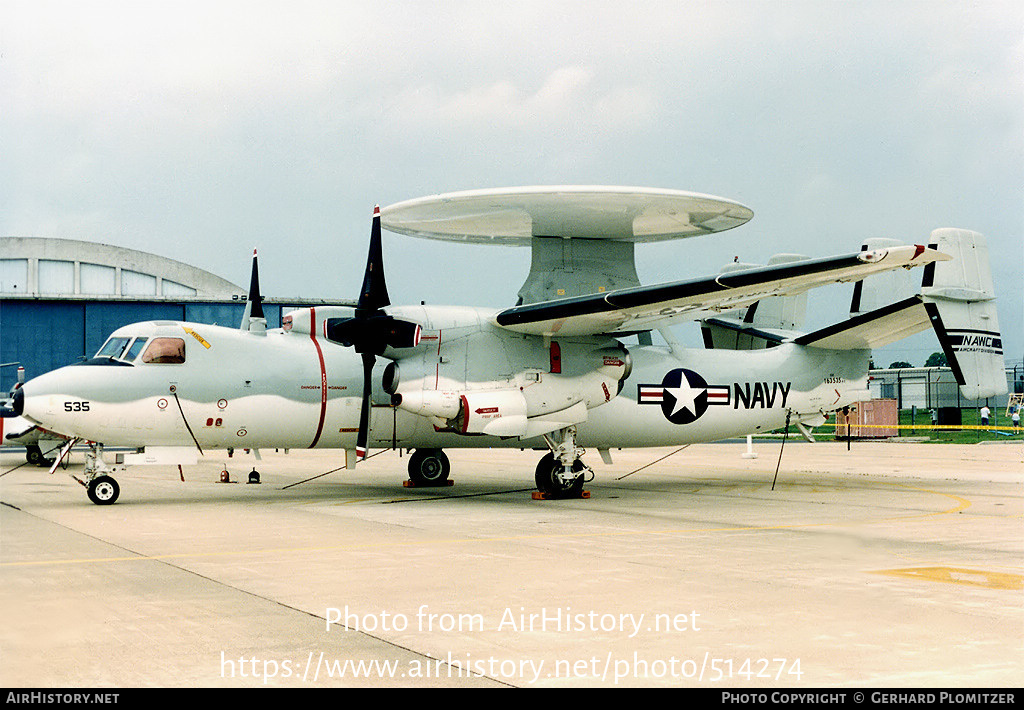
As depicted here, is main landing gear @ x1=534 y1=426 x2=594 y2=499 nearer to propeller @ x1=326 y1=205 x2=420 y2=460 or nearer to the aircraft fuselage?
the aircraft fuselage

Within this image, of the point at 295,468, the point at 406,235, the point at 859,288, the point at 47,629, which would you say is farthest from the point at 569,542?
the point at 295,468

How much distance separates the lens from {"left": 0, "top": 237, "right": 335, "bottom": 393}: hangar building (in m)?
44.8

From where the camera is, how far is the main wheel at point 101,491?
17.0 m

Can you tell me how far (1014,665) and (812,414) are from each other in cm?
1634

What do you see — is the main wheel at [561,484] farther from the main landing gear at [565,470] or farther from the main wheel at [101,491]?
the main wheel at [101,491]

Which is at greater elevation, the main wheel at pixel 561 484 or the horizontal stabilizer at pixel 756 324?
the horizontal stabilizer at pixel 756 324

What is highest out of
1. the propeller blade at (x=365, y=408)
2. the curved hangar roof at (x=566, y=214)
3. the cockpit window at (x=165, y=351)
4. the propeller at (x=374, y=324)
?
the curved hangar roof at (x=566, y=214)

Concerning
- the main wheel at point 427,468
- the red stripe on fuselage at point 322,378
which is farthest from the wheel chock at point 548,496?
the red stripe on fuselage at point 322,378

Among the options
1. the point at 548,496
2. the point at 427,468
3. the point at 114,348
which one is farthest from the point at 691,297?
the point at 114,348

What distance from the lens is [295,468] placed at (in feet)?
96.3

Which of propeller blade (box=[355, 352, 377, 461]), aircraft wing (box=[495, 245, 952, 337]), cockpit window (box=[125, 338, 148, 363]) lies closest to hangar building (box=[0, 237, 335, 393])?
cockpit window (box=[125, 338, 148, 363])

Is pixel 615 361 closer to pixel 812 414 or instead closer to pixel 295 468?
pixel 812 414

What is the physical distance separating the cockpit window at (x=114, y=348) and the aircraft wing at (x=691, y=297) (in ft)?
21.9

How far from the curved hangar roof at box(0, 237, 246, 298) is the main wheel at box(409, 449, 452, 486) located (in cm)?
3556
